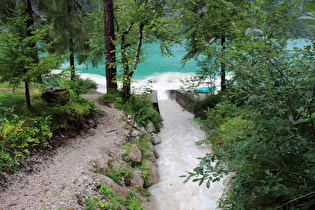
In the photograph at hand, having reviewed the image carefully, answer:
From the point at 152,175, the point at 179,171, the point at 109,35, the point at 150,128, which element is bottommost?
the point at 179,171

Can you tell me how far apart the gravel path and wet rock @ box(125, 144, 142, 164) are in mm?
295

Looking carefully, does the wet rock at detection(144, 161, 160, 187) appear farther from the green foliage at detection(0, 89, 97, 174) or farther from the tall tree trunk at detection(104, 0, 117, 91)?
the tall tree trunk at detection(104, 0, 117, 91)

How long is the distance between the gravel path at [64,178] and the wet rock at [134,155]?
0.29 metres

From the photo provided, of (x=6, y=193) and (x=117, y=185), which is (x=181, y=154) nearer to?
(x=117, y=185)

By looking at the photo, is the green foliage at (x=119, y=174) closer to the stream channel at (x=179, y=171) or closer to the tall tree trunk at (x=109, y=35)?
the stream channel at (x=179, y=171)

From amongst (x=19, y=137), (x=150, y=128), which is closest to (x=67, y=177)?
(x=19, y=137)

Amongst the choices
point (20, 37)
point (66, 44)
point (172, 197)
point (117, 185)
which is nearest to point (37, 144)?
point (117, 185)

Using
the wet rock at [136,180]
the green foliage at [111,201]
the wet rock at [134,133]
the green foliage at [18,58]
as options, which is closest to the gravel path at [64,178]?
the green foliage at [111,201]

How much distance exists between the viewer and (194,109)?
12.4m

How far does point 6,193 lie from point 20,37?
327cm

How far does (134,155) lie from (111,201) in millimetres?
2201

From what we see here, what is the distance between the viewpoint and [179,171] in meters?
6.51

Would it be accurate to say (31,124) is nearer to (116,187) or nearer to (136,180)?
(116,187)

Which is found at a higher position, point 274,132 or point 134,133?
point 274,132
